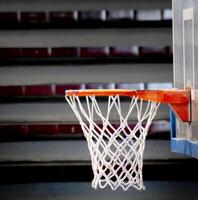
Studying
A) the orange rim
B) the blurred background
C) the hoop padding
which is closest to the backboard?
the orange rim

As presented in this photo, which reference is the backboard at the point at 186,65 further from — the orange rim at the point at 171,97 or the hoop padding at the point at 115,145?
the hoop padding at the point at 115,145

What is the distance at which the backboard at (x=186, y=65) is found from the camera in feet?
8.95

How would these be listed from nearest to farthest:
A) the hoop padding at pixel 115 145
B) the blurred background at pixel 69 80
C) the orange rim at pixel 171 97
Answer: the orange rim at pixel 171 97
the hoop padding at pixel 115 145
the blurred background at pixel 69 80

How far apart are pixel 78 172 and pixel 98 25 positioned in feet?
4.06

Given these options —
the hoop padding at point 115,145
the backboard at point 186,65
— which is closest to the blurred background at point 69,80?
the hoop padding at point 115,145

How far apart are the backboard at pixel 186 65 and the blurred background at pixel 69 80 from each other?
112 cm

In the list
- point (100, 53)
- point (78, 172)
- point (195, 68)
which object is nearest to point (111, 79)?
point (100, 53)

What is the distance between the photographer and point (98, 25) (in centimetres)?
423

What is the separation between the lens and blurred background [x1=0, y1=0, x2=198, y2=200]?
407 centimetres

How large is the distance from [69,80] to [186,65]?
1.51 meters

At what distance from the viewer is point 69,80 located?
4.20m

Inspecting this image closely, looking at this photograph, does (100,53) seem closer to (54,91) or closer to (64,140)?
(54,91)

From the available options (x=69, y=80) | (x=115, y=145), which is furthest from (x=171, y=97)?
(x=69, y=80)
